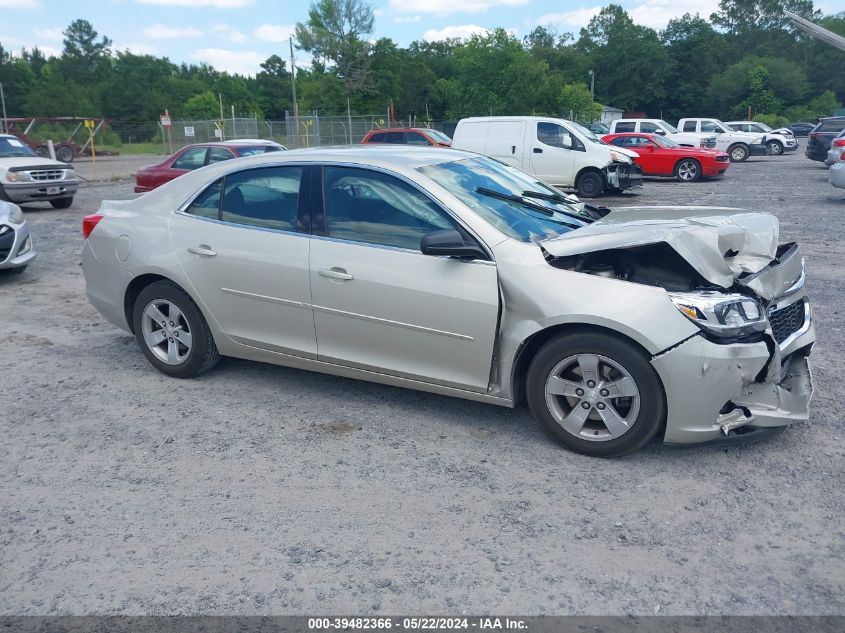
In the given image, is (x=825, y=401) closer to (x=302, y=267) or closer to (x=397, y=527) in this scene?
(x=397, y=527)

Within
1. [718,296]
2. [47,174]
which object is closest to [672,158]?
[47,174]

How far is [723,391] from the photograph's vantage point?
368cm

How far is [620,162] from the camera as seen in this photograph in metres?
17.3

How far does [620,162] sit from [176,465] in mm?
15258

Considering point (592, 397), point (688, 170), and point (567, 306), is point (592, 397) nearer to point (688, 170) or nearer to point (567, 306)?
point (567, 306)

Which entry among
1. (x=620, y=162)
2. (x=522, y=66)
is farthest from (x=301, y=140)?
(x=620, y=162)

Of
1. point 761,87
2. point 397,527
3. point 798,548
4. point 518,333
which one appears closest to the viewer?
point 798,548

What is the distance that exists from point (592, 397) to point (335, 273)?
170cm

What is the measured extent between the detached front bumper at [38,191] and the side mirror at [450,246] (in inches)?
550

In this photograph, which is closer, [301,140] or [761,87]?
[301,140]

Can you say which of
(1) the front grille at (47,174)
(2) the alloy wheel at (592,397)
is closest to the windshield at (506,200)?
(2) the alloy wheel at (592,397)

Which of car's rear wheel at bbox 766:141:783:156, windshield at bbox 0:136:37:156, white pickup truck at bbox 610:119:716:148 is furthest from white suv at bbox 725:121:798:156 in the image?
windshield at bbox 0:136:37:156

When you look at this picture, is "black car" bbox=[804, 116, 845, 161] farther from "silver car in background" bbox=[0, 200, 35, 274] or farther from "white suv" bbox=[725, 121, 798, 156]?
"silver car in background" bbox=[0, 200, 35, 274]

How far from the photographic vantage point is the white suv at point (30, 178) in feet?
49.6
